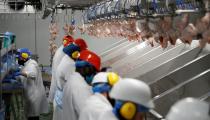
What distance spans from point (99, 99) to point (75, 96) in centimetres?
128

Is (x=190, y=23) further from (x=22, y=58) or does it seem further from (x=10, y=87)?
(x=22, y=58)

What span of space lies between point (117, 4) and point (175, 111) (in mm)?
3806

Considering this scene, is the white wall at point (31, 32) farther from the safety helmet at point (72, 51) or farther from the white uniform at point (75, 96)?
the white uniform at point (75, 96)

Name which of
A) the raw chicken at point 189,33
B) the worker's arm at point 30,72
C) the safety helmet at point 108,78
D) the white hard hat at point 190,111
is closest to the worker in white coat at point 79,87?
the safety helmet at point 108,78

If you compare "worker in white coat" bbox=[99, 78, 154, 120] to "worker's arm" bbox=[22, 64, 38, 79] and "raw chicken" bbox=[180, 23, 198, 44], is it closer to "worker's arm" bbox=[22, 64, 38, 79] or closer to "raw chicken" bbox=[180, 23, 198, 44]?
"raw chicken" bbox=[180, 23, 198, 44]

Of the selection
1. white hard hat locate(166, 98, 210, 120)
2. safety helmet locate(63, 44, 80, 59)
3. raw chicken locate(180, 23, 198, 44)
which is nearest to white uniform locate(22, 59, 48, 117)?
safety helmet locate(63, 44, 80, 59)

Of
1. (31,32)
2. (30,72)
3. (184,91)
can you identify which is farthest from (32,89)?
(31,32)

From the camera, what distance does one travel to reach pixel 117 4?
572 cm

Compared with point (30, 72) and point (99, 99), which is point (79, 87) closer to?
point (99, 99)

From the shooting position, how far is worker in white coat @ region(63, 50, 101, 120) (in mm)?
4746

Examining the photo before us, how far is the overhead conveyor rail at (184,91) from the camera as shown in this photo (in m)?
4.32

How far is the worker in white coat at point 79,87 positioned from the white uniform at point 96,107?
40.9 inches

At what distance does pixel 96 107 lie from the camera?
3455mm

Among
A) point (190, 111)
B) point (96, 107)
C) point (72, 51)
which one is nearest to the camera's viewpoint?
point (190, 111)
